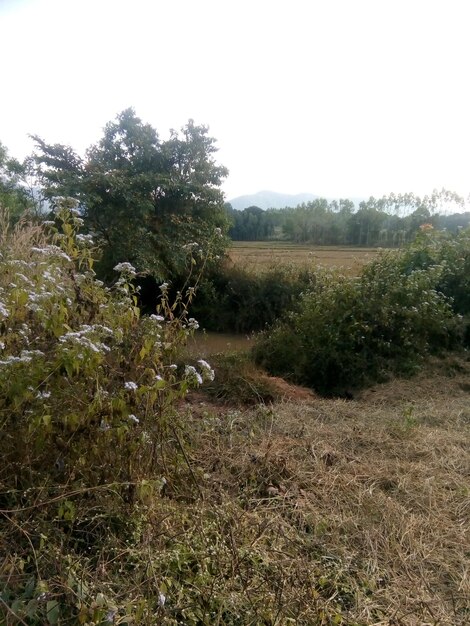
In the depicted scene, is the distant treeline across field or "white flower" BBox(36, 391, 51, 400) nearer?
"white flower" BBox(36, 391, 51, 400)

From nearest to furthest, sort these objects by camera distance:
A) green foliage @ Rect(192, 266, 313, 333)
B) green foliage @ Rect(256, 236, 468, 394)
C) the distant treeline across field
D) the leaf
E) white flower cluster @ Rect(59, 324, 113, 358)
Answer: the leaf, white flower cluster @ Rect(59, 324, 113, 358), green foliage @ Rect(256, 236, 468, 394), green foliage @ Rect(192, 266, 313, 333), the distant treeline across field

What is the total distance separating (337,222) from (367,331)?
1520 cm

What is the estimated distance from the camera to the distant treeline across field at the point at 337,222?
18141 mm

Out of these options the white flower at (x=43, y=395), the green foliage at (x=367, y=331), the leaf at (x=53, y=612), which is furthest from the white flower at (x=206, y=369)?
the green foliage at (x=367, y=331)

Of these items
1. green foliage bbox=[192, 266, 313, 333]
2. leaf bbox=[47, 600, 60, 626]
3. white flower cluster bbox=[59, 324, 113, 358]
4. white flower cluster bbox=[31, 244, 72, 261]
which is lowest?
green foliage bbox=[192, 266, 313, 333]

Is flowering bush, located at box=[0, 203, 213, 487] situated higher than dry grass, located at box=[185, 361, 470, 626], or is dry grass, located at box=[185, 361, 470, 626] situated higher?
flowering bush, located at box=[0, 203, 213, 487]

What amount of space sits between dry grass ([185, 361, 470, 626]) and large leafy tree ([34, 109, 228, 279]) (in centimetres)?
742

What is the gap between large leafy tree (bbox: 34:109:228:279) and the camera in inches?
415

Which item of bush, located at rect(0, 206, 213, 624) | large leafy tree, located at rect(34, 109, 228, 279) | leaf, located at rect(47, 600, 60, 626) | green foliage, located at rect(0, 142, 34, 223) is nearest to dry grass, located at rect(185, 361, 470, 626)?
bush, located at rect(0, 206, 213, 624)

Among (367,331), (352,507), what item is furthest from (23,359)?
(367,331)

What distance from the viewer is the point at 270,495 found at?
8.59ft

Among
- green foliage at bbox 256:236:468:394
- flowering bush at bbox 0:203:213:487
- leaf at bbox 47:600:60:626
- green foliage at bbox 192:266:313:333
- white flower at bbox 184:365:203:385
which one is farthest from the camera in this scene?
green foliage at bbox 192:266:313:333

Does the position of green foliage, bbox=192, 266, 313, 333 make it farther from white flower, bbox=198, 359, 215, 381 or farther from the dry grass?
white flower, bbox=198, 359, 215, 381

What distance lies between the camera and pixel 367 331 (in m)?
6.34
